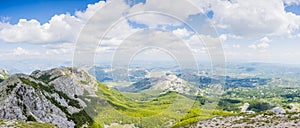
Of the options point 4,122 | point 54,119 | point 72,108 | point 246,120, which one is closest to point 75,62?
point 4,122

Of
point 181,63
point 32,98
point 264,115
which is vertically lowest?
point 32,98

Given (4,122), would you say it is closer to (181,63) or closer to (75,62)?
(75,62)

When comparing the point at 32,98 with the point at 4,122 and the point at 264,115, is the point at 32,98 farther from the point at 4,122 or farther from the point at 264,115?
the point at 264,115

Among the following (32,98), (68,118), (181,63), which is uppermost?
(181,63)

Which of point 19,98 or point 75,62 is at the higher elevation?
point 75,62

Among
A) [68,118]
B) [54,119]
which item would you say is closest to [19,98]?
[54,119]

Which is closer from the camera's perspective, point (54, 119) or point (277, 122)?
point (277, 122)

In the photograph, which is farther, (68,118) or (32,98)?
(68,118)

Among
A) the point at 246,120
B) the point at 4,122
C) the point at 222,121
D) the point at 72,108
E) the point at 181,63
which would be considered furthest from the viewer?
the point at 72,108

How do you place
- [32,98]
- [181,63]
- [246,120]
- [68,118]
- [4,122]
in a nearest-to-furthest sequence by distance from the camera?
[246,120], [4,122], [181,63], [32,98], [68,118]
